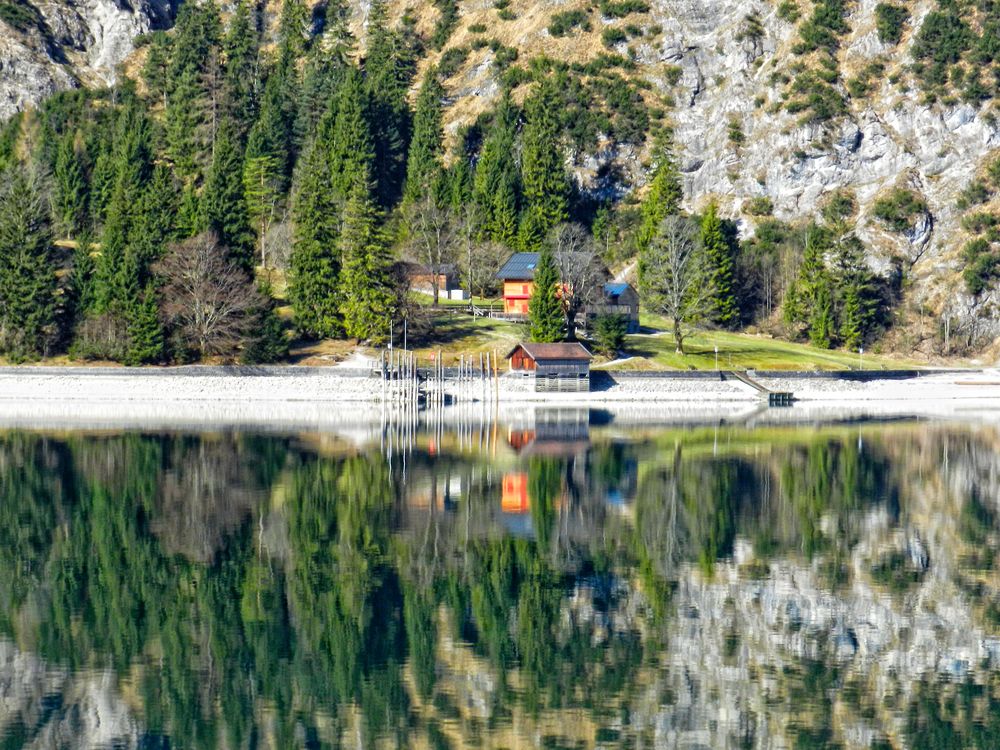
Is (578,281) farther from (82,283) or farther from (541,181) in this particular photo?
(82,283)

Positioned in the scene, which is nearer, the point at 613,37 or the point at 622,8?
the point at 613,37

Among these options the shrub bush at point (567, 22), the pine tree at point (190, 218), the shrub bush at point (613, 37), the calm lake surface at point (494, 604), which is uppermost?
the shrub bush at point (567, 22)

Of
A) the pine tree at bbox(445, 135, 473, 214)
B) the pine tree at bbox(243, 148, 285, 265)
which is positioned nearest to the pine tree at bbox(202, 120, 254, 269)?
the pine tree at bbox(243, 148, 285, 265)

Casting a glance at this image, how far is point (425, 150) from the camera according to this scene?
432 feet

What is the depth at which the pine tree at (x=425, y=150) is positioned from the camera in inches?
5020

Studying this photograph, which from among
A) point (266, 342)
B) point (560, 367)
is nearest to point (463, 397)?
point (560, 367)

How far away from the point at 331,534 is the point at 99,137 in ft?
315

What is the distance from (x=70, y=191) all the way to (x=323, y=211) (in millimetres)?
32002

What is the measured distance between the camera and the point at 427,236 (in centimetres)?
11925

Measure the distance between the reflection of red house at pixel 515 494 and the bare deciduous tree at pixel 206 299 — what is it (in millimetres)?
40171

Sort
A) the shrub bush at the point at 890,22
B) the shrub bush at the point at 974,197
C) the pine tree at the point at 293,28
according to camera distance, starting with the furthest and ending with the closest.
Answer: the pine tree at the point at 293,28 → the shrub bush at the point at 890,22 → the shrub bush at the point at 974,197

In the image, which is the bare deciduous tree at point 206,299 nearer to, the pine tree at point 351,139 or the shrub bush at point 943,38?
the pine tree at point 351,139

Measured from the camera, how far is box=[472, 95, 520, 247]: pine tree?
121125 mm

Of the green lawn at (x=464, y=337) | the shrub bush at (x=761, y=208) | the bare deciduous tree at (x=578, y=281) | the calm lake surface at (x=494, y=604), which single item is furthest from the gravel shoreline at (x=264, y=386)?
the shrub bush at (x=761, y=208)
